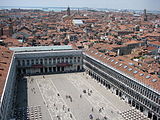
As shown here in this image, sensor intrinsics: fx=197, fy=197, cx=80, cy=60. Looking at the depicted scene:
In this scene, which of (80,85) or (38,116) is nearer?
(38,116)

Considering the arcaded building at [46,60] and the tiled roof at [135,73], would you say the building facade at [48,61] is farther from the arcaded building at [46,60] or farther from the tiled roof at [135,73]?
the tiled roof at [135,73]

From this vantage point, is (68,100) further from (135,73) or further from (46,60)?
(46,60)

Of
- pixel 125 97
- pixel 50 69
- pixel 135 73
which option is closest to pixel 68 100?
pixel 125 97

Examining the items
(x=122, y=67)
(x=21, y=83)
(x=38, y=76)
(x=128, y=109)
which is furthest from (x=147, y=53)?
(x=21, y=83)

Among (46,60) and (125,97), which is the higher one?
(46,60)

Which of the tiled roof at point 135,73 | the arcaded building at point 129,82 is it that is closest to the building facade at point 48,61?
the arcaded building at point 129,82

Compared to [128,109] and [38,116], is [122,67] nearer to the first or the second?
[128,109]

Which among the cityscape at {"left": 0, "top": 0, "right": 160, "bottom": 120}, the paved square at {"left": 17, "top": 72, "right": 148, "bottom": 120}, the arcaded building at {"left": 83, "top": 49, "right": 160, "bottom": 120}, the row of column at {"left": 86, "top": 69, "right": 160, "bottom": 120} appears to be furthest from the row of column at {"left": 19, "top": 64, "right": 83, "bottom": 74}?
the arcaded building at {"left": 83, "top": 49, "right": 160, "bottom": 120}

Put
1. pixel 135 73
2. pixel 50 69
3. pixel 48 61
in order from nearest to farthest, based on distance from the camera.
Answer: pixel 135 73
pixel 48 61
pixel 50 69
